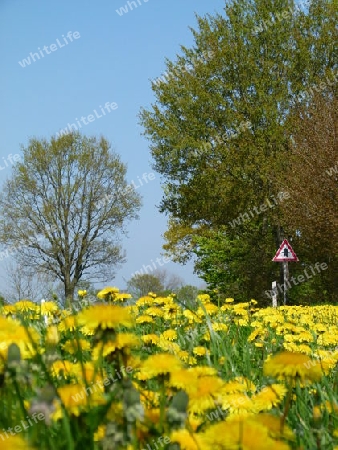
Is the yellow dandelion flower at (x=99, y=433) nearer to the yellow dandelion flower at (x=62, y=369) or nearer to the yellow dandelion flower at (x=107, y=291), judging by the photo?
the yellow dandelion flower at (x=62, y=369)

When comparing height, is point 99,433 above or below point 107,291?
below

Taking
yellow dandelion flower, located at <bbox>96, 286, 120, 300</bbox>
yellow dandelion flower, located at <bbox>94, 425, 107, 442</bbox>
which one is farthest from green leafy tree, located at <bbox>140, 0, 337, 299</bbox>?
yellow dandelion flower, located at <bbox>94, 425, 107, 442</bbox>

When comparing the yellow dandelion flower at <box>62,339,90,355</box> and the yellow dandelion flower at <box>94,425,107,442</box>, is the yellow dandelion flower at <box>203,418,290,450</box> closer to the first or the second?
the yellow dandelion flower at <box>94,425,107,442</box>

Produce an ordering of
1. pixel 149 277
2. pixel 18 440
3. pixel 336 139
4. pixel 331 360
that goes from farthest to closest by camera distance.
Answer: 1. pixel 149 277
2. pixel 336 139
3. pixel 331 360
4. pixel 18 440

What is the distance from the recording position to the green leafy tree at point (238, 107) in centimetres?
2142

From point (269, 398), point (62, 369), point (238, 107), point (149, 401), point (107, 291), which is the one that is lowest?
point (269, 398)

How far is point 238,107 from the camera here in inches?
847

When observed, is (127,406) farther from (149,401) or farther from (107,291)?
(107,291)

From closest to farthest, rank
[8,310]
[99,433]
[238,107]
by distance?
[99,433] < [8,310] < [238,107]

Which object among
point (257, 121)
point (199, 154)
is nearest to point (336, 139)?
point (257, 121)

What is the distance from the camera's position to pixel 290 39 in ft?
73.7

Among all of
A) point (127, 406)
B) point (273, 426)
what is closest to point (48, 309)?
point (273, 426)

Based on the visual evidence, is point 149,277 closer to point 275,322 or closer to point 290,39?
point 290,39

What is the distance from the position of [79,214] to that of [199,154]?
31.9 feet
